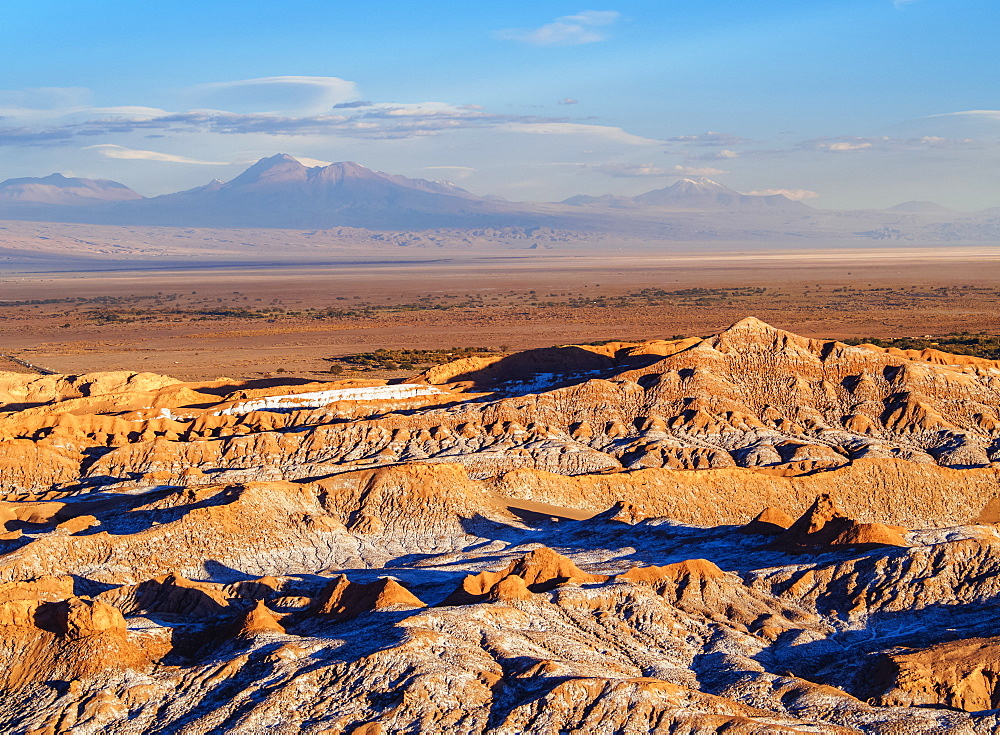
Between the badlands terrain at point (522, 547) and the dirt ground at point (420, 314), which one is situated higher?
the dirt ground at point (420, 314)

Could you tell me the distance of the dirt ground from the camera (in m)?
86.4

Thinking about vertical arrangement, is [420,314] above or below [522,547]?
above

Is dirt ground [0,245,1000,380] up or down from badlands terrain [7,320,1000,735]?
up

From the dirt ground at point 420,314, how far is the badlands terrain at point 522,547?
994 inches

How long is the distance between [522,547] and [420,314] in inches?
3438

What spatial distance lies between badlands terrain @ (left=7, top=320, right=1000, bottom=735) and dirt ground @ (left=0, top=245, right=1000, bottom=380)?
994 inches

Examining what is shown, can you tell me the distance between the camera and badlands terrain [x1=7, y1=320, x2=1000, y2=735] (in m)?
20.4

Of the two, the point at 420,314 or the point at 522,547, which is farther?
the point at 420,314

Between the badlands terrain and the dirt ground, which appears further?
the dirt ground

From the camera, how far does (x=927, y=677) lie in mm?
20922

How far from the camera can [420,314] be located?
118 m

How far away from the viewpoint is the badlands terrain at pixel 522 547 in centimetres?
2044

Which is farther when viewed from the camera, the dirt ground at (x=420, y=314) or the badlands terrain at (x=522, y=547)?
the dirt ground at (x=420, y=314)

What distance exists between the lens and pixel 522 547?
31969mm
